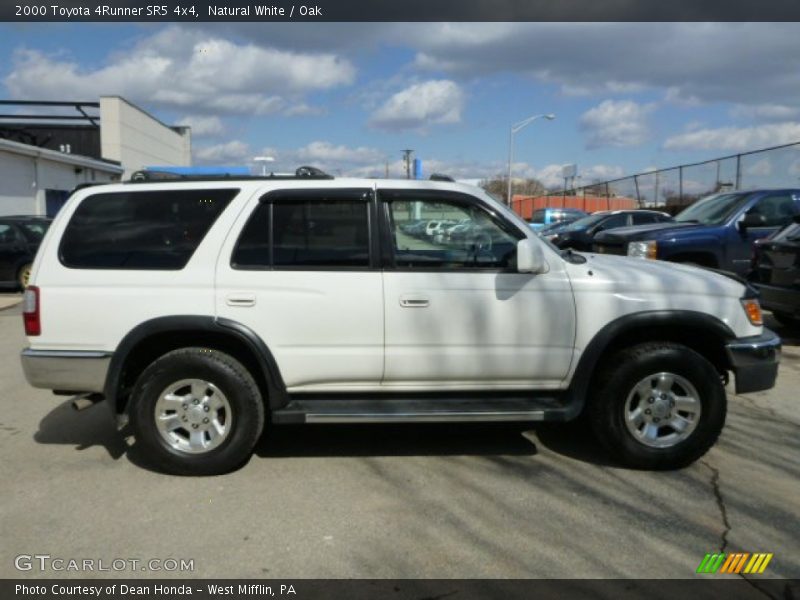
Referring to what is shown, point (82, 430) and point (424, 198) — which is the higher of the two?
point (424, 198)

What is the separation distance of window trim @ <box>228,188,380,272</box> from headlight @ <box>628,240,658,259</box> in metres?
3.73

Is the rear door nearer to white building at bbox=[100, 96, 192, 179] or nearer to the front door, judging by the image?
the front door

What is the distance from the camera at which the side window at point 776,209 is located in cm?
978

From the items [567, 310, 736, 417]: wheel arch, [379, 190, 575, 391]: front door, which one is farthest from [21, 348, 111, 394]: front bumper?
[567, 310, 736, 417]: wheel arch

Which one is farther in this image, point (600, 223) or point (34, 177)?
point (34, 177)

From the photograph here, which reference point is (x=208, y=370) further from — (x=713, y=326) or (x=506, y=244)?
(x=713, y=326)

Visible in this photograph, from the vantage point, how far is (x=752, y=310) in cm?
445

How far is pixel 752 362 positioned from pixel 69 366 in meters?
4.34

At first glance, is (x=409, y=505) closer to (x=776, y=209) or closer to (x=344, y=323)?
(x=344, y=323)

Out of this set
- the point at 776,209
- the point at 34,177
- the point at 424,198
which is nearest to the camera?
the point at 424,198

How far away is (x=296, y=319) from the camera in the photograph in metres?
4.16

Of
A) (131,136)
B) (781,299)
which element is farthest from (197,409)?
(131,136)

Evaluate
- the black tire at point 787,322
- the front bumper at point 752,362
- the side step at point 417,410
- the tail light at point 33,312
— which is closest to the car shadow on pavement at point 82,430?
the tail light at point 33,312
